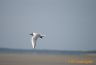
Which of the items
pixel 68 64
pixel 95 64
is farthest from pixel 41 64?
pixel 95 64

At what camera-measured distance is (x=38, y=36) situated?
21.5m

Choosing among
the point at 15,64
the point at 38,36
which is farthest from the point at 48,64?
the point at 38,36

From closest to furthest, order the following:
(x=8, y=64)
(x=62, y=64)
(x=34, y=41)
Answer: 1. (x=34, y=41)
2. (x=8, y=64)
3. (x=62, y=64)

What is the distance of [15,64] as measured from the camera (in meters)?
27.2

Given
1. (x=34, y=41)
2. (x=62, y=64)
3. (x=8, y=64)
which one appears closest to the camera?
(x=34, y=41)

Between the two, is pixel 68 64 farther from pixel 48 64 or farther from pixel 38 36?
pixel 38 36

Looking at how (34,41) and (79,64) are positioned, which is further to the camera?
(79,64)

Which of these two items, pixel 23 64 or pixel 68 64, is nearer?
pixel 23 64

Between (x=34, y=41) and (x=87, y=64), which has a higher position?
(x=87, y=64)

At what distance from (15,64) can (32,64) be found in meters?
1.37

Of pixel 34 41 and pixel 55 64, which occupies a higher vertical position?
pixel 55 64

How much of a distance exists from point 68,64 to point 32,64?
2.99m

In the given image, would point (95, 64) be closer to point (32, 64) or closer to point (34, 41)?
point (32, 64)

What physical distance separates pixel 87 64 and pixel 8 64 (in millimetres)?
6170
